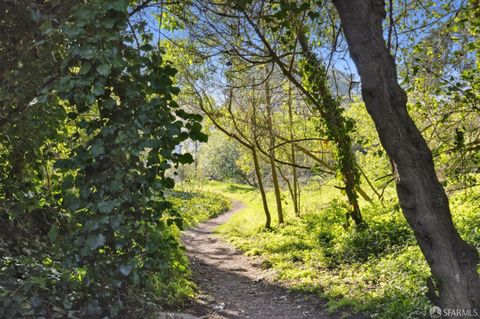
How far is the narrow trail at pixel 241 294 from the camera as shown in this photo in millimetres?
6477

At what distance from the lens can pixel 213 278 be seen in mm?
9398

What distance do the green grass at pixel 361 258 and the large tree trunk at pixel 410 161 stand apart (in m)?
1.45

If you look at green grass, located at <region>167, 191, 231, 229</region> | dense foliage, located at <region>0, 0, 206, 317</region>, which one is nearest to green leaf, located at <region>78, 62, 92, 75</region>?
dense foliage, located at <region>0, 0, 206, 317</region>

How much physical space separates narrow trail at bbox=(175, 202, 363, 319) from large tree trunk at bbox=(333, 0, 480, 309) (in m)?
2.40

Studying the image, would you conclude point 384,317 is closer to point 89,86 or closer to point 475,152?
point 475,152

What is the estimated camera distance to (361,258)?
8164mm

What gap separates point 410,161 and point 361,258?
505cm

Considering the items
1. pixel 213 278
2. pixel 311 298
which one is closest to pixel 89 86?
pixel 311 298

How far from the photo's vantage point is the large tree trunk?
3535 millimetres

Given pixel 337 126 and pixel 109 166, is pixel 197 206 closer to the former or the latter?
pixel 337 126

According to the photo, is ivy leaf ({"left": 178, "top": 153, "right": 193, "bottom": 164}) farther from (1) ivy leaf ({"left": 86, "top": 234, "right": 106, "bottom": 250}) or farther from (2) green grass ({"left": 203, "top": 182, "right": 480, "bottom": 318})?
(2) green grass ({"left": 203, "top": 182, "right": 480, "bottom": 318})

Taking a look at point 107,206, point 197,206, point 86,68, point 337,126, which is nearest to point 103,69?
point 86,68

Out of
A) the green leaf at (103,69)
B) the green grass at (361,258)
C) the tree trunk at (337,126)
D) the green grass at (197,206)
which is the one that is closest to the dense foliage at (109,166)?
the green leaf at (103,69)

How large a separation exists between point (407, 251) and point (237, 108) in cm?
877
